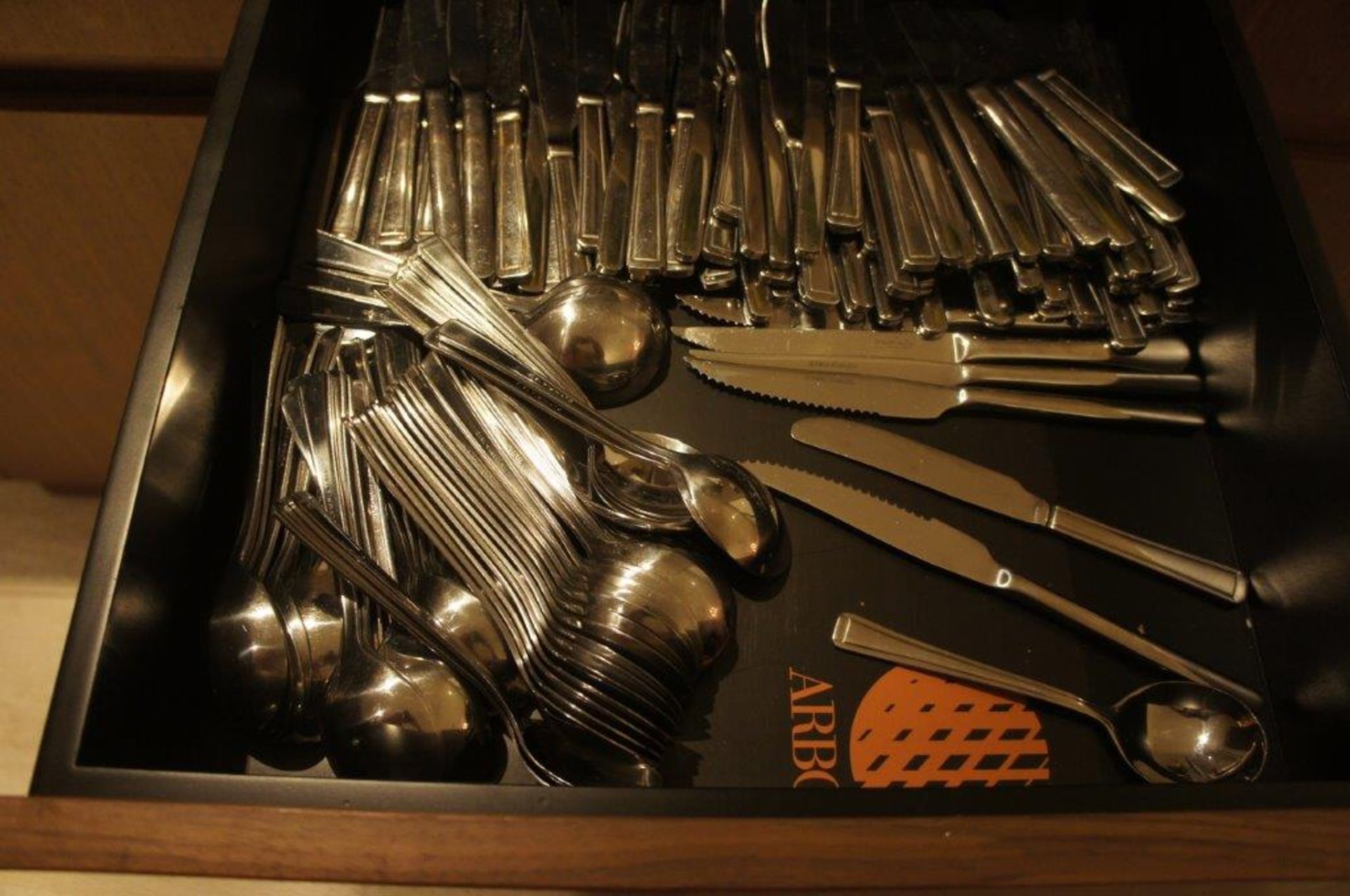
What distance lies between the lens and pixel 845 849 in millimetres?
453

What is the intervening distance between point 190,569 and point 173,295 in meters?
0.17

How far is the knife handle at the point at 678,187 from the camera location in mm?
749

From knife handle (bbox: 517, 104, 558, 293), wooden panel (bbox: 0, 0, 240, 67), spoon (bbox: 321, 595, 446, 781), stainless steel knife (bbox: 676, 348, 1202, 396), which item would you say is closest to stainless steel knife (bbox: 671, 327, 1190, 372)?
stainless steel knife (bbox: 676, 348, 1202, 396)

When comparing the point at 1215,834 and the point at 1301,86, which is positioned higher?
the point at 1301,86

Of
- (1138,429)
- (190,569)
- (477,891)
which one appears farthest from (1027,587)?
(190,569)

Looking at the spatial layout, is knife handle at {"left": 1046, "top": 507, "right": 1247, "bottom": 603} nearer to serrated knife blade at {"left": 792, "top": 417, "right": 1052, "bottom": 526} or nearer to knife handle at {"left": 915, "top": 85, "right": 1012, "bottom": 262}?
serrated knife blade at {"left": 792, "top": 417, "right": 1052, "bottom": 526}

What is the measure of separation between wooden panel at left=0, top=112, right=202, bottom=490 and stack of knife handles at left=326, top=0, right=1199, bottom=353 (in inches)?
9.8

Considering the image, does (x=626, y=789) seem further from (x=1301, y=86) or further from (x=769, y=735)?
(x=1301, y=86)

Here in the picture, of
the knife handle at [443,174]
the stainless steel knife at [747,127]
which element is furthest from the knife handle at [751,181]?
the knife handle at [443,174]

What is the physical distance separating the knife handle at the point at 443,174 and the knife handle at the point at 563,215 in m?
0.07

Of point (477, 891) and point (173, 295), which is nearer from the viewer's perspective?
point (477, 891)

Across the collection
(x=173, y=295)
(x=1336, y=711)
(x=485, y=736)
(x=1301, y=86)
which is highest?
(x=1301, y=86)

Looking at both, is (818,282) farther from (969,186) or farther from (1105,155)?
(1105,155)

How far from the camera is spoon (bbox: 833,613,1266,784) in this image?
620 mm
